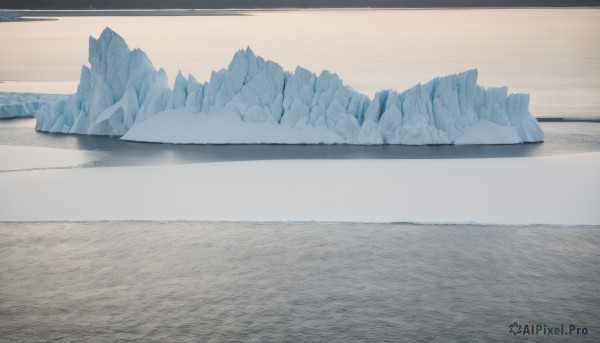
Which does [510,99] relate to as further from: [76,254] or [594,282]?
[76,254]

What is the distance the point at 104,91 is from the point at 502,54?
24.9 meters

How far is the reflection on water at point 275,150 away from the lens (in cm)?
1148

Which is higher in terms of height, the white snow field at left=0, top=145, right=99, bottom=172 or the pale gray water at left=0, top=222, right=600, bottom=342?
the pale gray water at left=0, top=222, right=600, bottom=342

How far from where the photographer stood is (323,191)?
9172 millimetres

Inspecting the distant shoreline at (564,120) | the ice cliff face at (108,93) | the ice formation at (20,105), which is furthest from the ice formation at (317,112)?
the ice formation at (20,105)

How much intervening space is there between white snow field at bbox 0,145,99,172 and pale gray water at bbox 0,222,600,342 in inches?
136

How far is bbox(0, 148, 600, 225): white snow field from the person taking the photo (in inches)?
316

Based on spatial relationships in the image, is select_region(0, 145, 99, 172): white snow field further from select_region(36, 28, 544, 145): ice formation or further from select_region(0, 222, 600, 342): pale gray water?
select_region(0, 222, 600, 342): pale gray water

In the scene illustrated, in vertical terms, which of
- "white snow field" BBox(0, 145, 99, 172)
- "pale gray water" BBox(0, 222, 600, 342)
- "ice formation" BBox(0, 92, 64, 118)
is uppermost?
"ice formation" BBox(0, 92, 64, 118)

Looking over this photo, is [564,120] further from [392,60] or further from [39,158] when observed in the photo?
[392,60]

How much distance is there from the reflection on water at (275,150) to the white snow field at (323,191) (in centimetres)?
47

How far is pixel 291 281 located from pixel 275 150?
620cm

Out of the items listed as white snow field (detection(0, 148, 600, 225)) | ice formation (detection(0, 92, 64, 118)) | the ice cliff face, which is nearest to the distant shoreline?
white snow field (detection(0, 148, 600, 225))

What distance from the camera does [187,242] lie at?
276 inches
